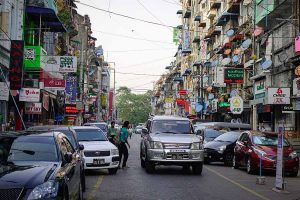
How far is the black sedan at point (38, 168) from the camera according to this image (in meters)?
7.76

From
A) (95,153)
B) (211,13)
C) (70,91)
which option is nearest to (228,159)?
(95,153)

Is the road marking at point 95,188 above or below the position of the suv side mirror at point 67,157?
below

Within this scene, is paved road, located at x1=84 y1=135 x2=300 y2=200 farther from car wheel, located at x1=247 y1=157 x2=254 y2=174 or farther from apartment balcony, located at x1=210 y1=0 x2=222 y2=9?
apartment balcony, located at x1=210 y1=0 x2=222 y2=9

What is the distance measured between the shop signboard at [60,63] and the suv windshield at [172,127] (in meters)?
12.3

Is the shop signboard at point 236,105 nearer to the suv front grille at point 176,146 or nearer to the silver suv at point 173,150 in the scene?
the silver suv at point 173,150

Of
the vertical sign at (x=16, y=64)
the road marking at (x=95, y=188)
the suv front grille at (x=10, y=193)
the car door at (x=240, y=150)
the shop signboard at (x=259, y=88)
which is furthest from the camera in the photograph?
the shop signboard at (x=259, y=88)

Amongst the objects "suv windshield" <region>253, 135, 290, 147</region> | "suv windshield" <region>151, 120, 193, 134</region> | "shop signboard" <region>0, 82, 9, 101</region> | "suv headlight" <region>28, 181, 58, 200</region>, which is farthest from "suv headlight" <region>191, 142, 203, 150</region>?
"suv headlight" <region>28, 181, 58, 200</region>

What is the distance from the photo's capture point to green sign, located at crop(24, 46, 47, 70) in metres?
30.5

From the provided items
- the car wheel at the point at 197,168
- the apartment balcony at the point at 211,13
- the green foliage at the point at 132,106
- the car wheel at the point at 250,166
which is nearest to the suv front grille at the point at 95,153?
the car wheel at the point at 197,168

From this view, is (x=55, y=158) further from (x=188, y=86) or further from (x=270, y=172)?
(x=188, y=86)

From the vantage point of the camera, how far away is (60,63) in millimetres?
31797

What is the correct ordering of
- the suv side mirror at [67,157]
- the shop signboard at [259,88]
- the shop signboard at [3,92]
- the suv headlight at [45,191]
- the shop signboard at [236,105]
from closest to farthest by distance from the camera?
the suv headlight at [45,191] → the suv side mirror at [67,157] → the shop signboard at [3,92] → the shop signboard at [236,105] → the shop signboard at [259,88]

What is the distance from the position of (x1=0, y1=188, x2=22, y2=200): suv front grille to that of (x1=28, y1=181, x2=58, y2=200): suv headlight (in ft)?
0.55

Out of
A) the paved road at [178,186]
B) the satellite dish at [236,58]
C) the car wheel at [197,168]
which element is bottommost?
the paved road at [178,186]
